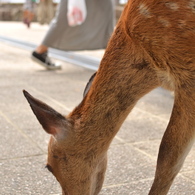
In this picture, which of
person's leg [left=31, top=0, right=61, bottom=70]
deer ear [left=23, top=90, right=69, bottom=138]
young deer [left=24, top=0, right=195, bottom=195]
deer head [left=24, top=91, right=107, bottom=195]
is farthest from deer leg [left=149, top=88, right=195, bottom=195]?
person's leg [left=31, top=0, right=61, bottom=70]

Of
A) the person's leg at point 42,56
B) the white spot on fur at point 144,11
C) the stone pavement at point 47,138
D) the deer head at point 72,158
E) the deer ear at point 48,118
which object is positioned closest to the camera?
the deer ear at point 48,118

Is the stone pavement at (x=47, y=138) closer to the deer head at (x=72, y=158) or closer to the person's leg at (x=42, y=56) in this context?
the deer head at (x=72, y=158)

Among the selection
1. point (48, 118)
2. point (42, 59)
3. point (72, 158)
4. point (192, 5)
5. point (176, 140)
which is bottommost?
point (42, 59)

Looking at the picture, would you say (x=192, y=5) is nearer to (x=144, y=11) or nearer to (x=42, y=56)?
(x=144, y=11)

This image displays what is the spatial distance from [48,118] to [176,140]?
0.74 metres

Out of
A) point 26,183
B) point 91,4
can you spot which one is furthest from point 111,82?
point 91,4

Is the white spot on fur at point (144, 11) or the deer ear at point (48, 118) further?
the white spot on fur at point (144, 11)

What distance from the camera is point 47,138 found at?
4555 mm

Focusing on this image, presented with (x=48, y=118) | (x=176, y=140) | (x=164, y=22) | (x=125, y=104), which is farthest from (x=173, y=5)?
(x=48, y=118)

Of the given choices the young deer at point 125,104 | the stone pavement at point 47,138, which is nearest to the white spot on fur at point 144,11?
the young deer at point 125,104

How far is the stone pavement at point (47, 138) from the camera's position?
3.53 meters

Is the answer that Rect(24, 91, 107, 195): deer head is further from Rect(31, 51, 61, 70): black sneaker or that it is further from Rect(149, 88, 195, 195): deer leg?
Rect(31, 51, 61, 70): black sneaker

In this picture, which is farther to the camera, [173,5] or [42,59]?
[42,59]

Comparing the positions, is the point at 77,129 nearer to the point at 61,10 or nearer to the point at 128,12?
the point at 128,12
